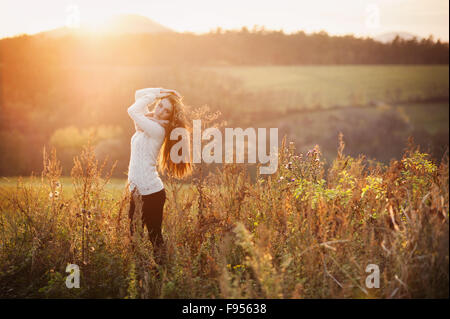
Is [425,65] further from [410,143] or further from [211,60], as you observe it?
[410,143]

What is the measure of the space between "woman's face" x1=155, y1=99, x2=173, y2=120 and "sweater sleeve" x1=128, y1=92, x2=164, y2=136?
0.15 m

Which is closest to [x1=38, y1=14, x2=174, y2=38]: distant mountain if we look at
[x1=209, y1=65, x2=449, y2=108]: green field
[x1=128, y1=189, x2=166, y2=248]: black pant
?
[x1=209, y1=65, x2=449, y2=108]: green field

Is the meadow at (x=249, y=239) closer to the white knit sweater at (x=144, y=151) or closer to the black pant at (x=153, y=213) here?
the black pant at (x=153, y=213)

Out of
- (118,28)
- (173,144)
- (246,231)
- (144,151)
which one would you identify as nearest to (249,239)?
(246,231)

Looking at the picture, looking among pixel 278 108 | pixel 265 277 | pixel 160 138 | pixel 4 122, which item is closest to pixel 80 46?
pixel 4 122

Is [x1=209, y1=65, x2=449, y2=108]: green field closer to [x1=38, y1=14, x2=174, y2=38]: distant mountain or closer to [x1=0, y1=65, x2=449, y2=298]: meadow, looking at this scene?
[x1=38, y1=14, x2=174, y2=38]: distant mountain

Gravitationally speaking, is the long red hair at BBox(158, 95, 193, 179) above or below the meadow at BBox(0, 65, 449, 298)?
above

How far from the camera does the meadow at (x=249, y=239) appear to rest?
2705mm

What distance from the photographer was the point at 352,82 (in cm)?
3119

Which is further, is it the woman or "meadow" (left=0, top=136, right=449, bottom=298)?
the woman

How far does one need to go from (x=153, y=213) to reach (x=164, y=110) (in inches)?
43.9

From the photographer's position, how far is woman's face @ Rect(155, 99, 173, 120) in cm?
364

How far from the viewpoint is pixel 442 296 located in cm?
258
